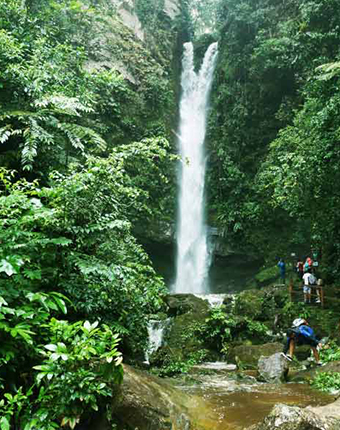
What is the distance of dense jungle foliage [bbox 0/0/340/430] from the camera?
9.91 ft

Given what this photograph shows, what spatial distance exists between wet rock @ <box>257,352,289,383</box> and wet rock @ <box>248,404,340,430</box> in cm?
382

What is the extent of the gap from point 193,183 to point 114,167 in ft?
58.8

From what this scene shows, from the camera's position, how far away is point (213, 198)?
2191 centimetres

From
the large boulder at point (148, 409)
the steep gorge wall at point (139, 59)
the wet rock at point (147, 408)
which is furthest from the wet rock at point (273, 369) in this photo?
the steep gorge wall at point (139, 59)

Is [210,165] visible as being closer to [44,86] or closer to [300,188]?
[300,188]

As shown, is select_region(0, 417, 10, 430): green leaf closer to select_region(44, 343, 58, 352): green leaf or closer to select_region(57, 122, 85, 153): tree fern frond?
select_region(44, 343, 58, 352): green leaf

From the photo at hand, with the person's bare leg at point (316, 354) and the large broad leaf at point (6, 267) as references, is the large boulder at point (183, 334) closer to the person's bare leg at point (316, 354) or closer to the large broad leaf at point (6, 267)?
the person's bare leg at point (316, 354)

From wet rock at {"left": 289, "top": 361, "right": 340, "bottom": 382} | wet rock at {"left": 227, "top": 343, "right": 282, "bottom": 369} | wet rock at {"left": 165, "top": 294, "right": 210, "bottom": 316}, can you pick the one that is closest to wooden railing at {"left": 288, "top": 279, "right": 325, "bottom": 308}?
wet rock at {"left": 165, "top": 294, "right": 210, "bottom": 316}

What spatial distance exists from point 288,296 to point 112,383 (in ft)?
36.4

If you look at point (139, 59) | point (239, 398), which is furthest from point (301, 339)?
point (139, 59)

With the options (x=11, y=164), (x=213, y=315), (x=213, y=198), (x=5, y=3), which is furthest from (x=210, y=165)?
(x=11, y=164)

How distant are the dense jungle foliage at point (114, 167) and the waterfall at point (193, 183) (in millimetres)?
892

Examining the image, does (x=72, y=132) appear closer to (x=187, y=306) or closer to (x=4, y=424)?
(x=4, y=424)

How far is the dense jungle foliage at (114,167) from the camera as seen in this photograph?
3021 mm
